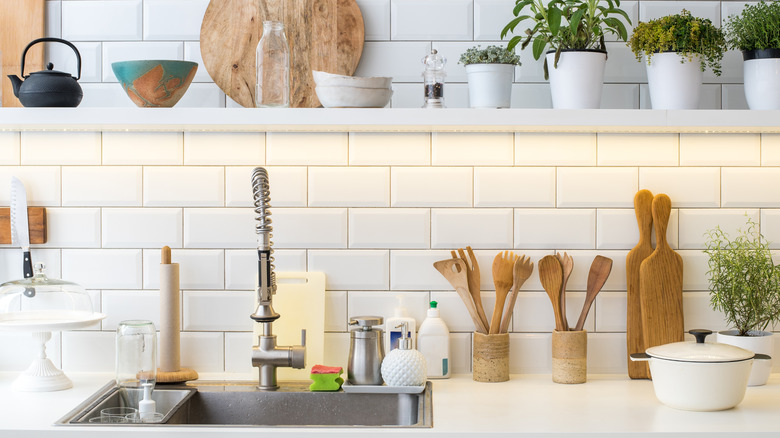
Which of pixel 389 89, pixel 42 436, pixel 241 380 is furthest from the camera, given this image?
pixel 241 380

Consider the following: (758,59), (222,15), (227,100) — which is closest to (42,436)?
(227,100)

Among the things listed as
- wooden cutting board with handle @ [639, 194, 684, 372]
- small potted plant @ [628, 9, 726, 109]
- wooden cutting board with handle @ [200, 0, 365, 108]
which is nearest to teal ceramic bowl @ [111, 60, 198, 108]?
wooden cutting board with handle @ [200, 0, 365, 108]

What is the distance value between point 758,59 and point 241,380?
141cm

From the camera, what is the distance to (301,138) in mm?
1955

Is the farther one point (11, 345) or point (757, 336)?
point (11, 345)

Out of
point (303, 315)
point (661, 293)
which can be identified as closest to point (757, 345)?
point (661, 293)

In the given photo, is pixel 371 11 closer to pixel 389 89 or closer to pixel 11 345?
pixel 389 89

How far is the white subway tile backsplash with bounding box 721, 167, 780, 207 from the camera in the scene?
1.96 metres

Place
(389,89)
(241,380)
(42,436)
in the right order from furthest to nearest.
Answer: (241,380), (389,89), (42,436)

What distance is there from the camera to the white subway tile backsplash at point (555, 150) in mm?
1956

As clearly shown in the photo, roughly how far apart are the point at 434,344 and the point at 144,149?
0.87 metres

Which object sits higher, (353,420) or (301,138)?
(301,138)

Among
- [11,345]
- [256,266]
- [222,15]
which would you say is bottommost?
[11,345]

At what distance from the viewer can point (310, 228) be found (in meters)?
1.96
